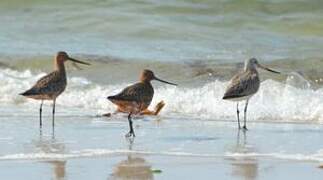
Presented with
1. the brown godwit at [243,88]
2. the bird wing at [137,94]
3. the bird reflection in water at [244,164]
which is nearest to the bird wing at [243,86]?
the brown godwit at [243,88]

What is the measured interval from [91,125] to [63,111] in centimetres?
145

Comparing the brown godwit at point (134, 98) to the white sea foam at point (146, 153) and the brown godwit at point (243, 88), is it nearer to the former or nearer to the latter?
the brown godwit at point (243, 88)

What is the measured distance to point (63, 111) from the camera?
482 inches

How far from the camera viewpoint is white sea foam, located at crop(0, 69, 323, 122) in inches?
463

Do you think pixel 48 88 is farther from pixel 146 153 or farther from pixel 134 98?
pixel 146 153

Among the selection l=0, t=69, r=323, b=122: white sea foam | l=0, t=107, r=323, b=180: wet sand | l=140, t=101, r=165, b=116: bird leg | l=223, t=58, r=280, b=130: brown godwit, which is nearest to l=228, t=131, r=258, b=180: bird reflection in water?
l=0, t=107, r=323, b=180: wet sand

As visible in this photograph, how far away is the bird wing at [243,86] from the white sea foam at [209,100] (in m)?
0.51

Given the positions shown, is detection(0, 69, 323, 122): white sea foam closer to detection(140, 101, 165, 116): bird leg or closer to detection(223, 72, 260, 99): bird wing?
detection(140, 101, 165, 116): bird leg

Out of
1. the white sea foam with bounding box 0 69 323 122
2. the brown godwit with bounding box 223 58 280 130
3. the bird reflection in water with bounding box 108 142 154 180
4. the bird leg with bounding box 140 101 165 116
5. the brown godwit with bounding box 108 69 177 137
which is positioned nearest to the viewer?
the bird reflection in water with bounding box 108 142 154 180

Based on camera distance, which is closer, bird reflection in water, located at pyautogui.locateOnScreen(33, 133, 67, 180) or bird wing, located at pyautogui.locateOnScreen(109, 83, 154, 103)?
bird reflection in water, located at pyautogui.locateOnScreen(33, 133, 67, 180)

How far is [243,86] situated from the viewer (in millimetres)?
11188

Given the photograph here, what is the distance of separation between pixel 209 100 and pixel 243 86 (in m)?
1.28

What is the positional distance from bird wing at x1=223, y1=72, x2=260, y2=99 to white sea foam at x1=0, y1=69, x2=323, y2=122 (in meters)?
0.51

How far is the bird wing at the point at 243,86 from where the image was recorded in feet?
36.4
